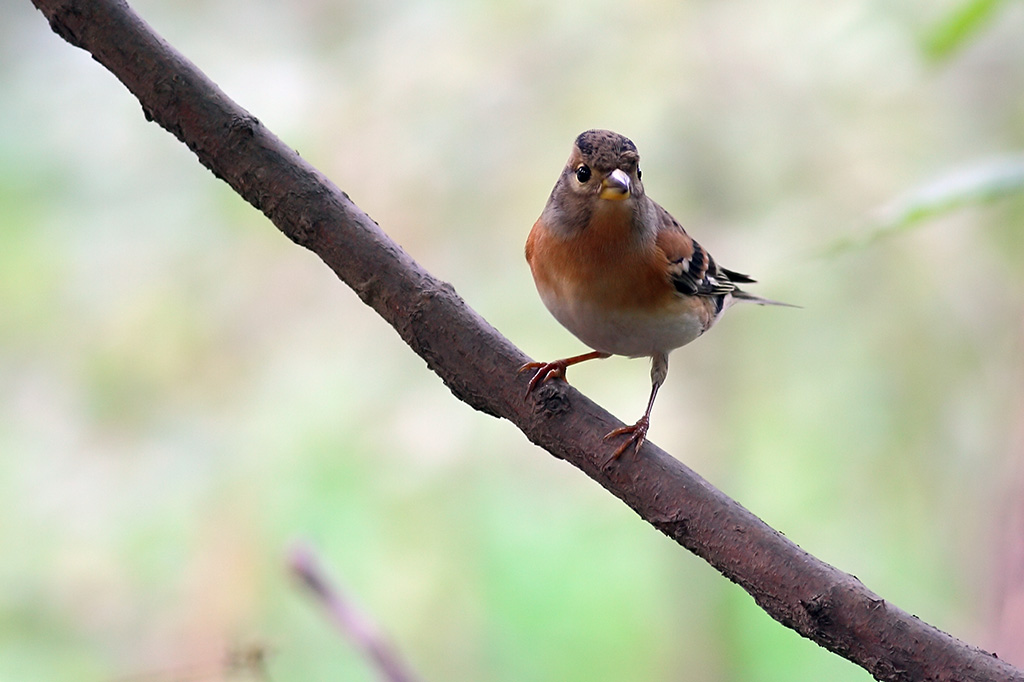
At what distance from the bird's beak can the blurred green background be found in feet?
4.89

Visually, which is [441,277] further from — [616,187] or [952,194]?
[952,194]

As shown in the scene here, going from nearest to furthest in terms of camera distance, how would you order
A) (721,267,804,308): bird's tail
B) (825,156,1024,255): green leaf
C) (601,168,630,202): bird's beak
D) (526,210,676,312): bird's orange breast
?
(825,156,1024,255): green leaf, (601,168,630,202): bird's beak, (526,210,676,312): bird's orange breast, (721,267,804,308): bird's tail

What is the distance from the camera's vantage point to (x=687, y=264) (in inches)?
83.5

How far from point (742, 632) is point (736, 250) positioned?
151 centimetres

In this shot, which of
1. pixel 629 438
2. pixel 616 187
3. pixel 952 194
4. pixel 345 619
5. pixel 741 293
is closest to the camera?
pixel 952 194

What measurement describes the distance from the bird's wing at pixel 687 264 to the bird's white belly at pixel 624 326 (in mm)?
59

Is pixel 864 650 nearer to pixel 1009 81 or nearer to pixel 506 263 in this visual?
pixel 506 263

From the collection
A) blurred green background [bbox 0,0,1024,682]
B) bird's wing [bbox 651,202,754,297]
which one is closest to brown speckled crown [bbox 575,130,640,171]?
bird's wing [bbox 651,202,754,297]

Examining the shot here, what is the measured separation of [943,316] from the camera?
348 cm

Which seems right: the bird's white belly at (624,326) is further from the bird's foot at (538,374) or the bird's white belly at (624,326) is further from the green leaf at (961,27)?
the green leaf at (961,27)

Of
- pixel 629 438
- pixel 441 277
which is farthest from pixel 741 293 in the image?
pixel 441 277

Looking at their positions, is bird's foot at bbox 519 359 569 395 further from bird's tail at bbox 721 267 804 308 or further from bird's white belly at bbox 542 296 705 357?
bird's tail at bbox 721 267 804 308

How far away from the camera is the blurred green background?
3.39 meters

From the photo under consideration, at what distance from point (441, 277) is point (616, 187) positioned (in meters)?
1.83
